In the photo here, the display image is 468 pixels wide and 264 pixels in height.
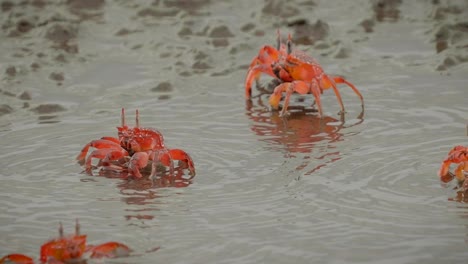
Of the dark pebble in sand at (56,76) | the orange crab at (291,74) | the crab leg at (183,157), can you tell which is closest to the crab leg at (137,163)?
the crab leg at (183,157)

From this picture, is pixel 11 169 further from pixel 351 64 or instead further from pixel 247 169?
pixel 351 64

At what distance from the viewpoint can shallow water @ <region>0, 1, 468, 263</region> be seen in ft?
25.5

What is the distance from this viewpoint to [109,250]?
7.24m

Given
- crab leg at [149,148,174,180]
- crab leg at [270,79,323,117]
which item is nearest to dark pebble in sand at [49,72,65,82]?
crab leg at [270,79,323,117]

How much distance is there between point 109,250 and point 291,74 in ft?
14.8

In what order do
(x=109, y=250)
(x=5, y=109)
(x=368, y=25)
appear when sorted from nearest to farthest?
(x=109, y=250) → (x=5, y=109) → (x=368, y=25)

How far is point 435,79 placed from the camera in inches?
459

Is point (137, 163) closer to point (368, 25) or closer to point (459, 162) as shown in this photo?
point (459, 162)

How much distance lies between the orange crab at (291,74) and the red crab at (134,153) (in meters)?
1.97

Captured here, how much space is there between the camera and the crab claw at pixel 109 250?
722cm

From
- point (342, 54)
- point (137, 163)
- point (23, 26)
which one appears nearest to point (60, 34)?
point (23, 26)

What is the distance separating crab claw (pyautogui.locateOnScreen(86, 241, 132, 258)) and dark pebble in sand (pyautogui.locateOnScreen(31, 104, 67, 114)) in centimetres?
408

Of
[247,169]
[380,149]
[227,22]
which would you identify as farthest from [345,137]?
[227,22]

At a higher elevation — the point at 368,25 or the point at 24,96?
the point at 368,25
